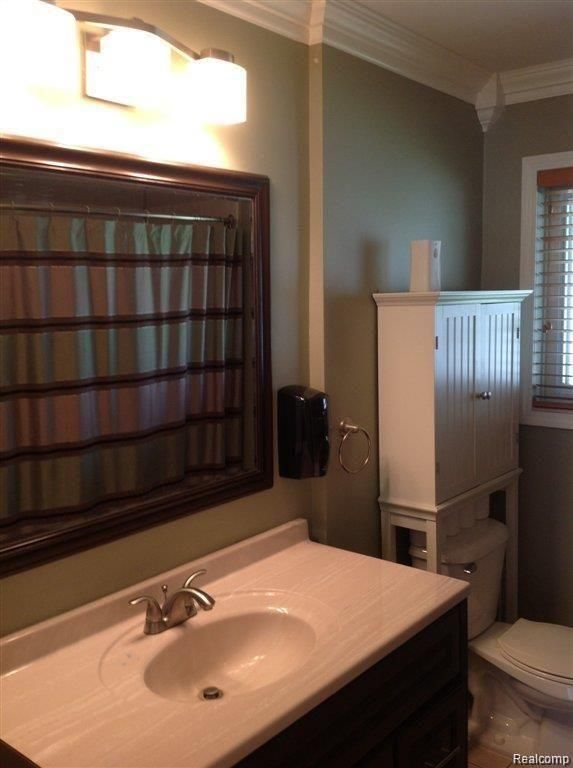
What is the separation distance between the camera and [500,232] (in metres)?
2.82

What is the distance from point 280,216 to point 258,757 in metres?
1.30

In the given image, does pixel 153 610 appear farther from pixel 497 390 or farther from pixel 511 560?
pixel 511 560

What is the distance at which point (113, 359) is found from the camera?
1.59m

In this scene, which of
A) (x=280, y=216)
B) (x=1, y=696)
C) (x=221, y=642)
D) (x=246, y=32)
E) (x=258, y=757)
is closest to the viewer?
(x=258, y=757)

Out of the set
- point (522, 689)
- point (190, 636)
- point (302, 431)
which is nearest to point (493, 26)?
point (302, 431)

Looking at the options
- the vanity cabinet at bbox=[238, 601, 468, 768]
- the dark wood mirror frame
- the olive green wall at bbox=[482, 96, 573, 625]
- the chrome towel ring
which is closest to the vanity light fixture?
the dark wood mirror frame

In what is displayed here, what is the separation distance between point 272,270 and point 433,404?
627 millimetres

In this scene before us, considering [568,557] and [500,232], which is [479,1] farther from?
[568,557]

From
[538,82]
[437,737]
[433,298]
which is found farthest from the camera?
[538,82]

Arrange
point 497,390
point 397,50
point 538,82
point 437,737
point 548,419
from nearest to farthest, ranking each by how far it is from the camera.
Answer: point 437,737
point 397,50
point 497,390
point 538,82
point 548,419

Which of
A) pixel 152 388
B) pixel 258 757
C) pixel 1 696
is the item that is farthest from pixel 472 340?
pixel 1 696

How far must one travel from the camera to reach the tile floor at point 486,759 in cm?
238

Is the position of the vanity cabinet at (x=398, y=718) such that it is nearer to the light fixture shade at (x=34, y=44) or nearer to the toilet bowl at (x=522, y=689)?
the toilet bowl at (x=522, y=689)

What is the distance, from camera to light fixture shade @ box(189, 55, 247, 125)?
167cm
